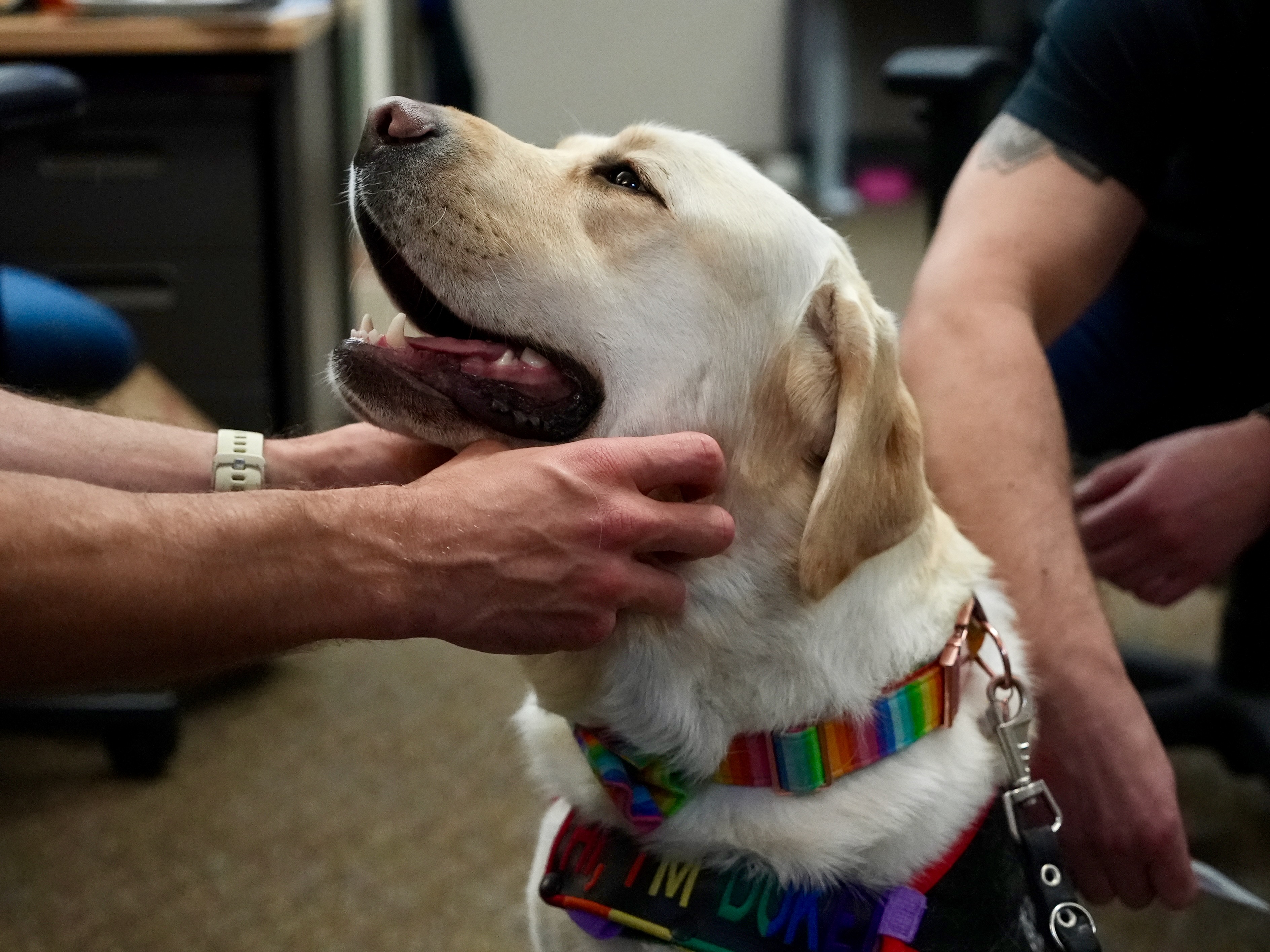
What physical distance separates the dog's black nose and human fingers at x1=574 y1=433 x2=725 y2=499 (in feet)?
1.01

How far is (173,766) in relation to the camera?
6.76 ft

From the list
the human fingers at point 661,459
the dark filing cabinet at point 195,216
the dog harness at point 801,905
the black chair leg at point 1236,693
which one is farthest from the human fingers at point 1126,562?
the dark filing cabinet at point 195,216

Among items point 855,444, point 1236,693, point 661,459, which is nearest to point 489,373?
point 661,459

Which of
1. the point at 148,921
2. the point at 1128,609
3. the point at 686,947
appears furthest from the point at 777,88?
the point at 686,947

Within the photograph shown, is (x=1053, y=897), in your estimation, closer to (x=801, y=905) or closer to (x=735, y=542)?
(x=801, y=905)

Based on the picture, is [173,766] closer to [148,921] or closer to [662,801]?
[148,921]

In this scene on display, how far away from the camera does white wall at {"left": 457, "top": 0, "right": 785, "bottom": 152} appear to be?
221 inches

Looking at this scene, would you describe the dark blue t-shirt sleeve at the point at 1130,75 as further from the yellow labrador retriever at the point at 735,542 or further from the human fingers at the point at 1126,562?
the yellow labrador retriever at the point at 735,542

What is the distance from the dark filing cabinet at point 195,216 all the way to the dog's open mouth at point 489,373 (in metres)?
1.52

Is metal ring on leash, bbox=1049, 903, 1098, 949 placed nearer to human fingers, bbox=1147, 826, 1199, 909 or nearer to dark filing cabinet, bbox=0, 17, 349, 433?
human fingers, bbox=1147, 826, 1199, 909

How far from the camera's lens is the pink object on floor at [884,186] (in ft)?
18.8

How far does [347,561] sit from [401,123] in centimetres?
39

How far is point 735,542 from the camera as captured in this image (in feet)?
3.43

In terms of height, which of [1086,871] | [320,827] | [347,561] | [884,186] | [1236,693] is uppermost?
[347,561]
